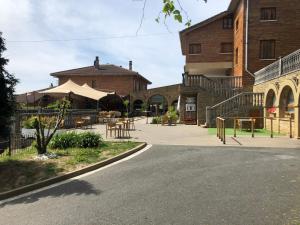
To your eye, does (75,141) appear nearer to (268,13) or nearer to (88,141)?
(88,141)

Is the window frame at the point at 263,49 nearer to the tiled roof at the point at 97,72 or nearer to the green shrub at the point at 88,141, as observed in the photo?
the green shrub at the point at 88,141

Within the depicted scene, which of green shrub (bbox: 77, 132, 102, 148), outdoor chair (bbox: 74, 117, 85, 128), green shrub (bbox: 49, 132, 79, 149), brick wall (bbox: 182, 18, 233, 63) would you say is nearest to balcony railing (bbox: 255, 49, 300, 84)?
green shrub (bbox: 77, 132, 102, 148)

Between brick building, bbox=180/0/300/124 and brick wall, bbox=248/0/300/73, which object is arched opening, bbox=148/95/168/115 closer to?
brick building, bbox=180/0/300/124

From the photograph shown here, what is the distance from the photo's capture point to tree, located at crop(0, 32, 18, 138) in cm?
1024

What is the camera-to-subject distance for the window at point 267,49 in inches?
1167

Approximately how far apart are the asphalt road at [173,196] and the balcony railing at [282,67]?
8347 mm

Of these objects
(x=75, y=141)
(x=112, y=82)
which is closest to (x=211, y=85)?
(x=75, y=141)

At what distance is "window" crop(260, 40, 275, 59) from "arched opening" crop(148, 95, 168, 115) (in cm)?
2124

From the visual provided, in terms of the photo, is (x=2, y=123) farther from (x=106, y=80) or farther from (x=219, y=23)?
(x=106, y=80)

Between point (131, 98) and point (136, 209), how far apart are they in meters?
43.7

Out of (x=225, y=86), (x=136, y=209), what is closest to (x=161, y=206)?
(x=136, y=209)

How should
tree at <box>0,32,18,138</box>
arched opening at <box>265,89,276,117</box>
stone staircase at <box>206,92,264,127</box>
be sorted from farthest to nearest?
stone staircase at <box>206,92,264,127</box> < arched opening at <box>265,89,276,117</box> < tree at <box>0,32,18,138</box>

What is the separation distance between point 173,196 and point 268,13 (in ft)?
83.5

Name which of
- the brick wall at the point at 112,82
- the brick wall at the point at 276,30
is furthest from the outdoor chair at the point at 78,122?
the brick wall at the point at 112,82
